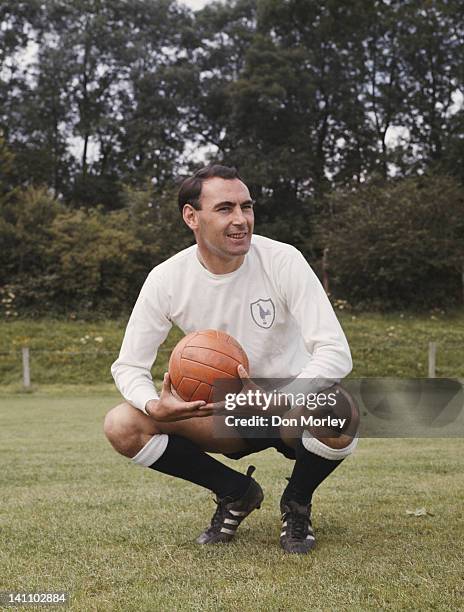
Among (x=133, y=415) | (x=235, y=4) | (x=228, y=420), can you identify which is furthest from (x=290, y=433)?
(x=235, y=4)

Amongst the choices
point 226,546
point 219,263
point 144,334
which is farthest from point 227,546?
point 219,263

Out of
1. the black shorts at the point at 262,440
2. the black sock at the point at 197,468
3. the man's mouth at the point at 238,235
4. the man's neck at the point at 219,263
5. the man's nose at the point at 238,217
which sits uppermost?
the man's nose at the point at 238,217

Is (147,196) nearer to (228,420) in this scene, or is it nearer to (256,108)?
(256,108)

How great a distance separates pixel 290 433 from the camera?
12.3 feet

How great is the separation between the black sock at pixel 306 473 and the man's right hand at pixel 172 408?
1.90ft

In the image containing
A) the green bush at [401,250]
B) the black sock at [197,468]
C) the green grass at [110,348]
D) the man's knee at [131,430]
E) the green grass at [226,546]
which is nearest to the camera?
the green grass at [226,546]

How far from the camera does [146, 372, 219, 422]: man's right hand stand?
338cm

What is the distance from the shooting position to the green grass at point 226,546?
2.92 m

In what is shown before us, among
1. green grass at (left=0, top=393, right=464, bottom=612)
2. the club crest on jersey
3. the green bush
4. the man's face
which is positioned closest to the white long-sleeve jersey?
the club crest on jersey

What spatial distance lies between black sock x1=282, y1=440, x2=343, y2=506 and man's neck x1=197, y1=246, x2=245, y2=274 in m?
0.90

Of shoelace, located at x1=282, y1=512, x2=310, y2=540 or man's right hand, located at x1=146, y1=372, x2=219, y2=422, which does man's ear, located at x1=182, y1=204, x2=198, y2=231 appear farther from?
shoelace, located at x1=282, y1=512, x2=310, y2=540

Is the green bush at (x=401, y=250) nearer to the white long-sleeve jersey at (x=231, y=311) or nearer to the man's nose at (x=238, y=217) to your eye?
the white long-sleeve jersey at (x=231, y=311)

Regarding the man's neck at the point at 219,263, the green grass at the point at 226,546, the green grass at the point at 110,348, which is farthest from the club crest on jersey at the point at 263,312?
the green grass at the point at 110,348

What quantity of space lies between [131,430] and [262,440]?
2.16 feet
